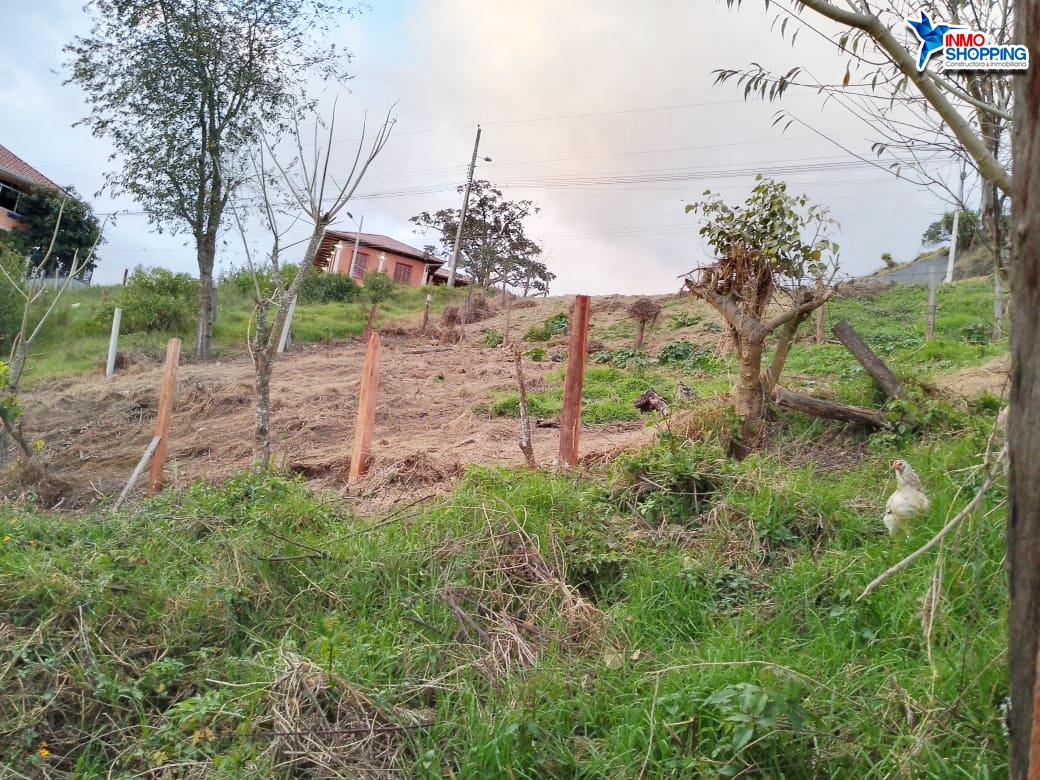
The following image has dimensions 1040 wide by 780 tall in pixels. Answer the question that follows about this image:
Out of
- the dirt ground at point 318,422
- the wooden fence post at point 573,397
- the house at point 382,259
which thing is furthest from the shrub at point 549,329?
the house at point 382,259

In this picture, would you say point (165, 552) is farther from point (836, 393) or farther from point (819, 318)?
point (819, 318)

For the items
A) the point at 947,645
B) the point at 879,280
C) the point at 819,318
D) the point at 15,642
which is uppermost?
the point at 879,280

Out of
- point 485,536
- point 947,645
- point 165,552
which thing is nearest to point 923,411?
point 947,645

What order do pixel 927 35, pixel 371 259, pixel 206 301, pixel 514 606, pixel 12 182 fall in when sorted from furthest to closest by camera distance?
pixel 371 259 < pixel 12 182 < pixel 206 301 < pixel 514 606 < pixel 927 35

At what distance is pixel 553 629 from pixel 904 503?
2060 millimetres

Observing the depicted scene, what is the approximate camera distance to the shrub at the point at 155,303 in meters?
21.2

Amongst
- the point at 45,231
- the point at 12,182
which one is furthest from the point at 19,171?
the point at 45,231

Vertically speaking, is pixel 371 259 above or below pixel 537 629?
above

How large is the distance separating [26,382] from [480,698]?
16956 millimetres

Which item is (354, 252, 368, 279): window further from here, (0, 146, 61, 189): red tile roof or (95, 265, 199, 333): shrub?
(95, 265, 199, 333): shrub

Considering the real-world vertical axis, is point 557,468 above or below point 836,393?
below

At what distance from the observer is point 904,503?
4266 mm

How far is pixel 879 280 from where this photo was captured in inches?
954

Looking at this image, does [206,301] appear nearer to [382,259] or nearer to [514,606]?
[514,606]
